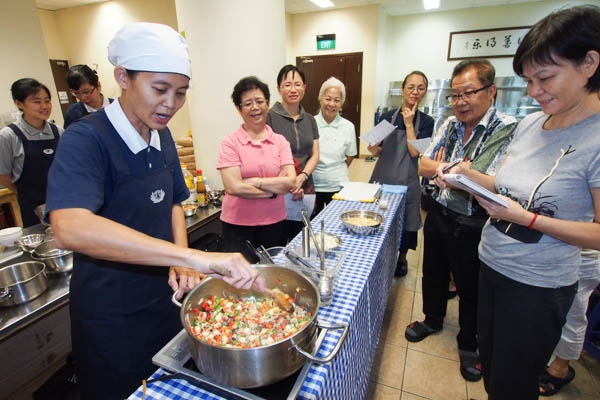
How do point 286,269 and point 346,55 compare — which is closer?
point 286,269

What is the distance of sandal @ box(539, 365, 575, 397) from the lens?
1.82m

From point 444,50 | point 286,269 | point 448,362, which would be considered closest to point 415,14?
point 444,50

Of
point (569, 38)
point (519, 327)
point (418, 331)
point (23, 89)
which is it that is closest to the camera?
point (569, 38)

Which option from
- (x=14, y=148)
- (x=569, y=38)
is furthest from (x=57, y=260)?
(x=569, y=38)

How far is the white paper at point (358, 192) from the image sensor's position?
92.1 inches

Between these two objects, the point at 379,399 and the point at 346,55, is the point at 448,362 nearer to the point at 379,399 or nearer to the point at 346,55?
the point at 379,399

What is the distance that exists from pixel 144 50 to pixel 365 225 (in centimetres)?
133

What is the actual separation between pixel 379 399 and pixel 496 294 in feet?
3.31

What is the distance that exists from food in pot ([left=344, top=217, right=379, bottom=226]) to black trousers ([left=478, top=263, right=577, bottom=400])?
24.8 inches

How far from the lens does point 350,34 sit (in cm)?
711

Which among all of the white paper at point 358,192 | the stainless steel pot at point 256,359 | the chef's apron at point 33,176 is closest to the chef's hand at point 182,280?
the stainless steel pot at point 256,359

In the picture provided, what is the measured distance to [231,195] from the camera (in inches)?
82.7

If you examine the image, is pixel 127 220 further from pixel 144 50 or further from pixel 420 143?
pixel 420 143

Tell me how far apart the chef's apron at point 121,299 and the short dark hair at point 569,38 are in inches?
54.8
